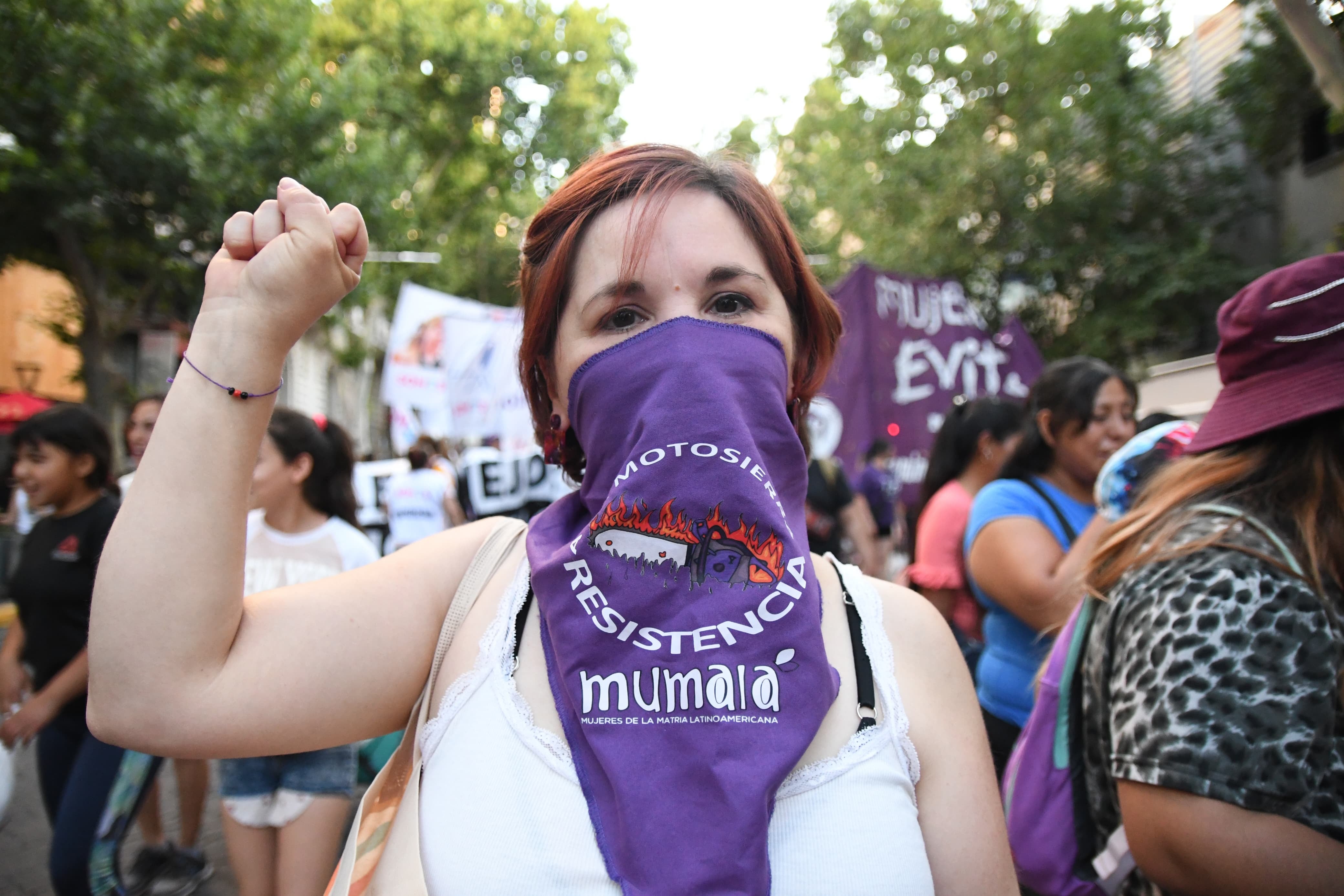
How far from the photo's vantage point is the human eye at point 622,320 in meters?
1.31

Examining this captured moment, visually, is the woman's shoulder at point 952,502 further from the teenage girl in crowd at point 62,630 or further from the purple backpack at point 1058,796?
the teenage girl in crowd at point 62,630

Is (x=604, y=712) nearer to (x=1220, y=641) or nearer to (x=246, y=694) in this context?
(x=246, y=694)

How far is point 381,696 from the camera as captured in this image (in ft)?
3.89

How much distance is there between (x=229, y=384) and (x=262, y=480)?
7.74 feet

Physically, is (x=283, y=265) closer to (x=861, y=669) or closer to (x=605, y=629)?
(x=605, y=629)

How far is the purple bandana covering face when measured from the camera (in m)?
1.03

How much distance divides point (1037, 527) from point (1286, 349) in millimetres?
1376

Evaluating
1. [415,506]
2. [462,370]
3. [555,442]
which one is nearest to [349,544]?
[555,442]

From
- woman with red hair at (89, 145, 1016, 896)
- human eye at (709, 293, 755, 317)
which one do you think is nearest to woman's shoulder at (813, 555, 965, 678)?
woman with red hair at (89, 145, 1016, 896)

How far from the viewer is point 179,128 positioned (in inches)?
382

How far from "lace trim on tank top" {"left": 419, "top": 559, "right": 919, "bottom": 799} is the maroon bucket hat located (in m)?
0.81

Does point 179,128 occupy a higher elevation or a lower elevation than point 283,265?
higher

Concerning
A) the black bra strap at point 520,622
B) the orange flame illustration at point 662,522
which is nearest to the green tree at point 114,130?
the black bra strap at point 520,622

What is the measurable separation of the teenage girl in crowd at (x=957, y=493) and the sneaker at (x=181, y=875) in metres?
3.29
